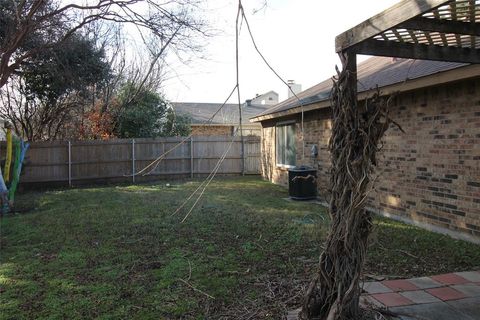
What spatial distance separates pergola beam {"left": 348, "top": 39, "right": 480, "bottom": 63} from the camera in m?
3.67

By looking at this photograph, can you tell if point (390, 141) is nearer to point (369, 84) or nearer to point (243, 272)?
point (369, 84)

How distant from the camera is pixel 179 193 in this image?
1259 cm

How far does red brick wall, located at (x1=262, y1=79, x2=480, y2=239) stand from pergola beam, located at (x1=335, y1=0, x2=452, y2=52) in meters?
2.70

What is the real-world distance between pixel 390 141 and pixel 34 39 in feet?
30.4

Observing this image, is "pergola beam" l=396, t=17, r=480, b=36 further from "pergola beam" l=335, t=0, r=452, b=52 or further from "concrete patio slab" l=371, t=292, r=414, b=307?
"concrete patio slab" l=371, t=292, r=414, b=307

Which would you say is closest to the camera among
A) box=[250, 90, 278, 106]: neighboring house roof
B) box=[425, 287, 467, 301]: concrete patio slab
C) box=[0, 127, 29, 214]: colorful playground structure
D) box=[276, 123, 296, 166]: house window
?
box=[425, 287, 467, 301]: concrete patio slab

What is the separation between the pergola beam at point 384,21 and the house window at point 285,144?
33.1 ft

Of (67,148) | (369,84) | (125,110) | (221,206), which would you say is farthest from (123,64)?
(369,84)

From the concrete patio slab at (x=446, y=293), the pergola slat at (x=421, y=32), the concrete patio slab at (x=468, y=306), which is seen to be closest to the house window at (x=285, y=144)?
the pergola slat at (x=421, y=32)

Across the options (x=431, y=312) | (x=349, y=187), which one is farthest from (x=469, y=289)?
(x=349, y=187)

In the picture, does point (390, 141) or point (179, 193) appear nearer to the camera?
point (390, 141)

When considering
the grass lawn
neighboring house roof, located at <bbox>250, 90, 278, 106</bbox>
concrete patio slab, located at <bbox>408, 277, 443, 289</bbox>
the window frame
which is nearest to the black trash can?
the grass lawn

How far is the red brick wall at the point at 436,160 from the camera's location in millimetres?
6234

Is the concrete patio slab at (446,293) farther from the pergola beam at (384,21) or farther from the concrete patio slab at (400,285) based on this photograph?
the pergola beam at (384,21)
